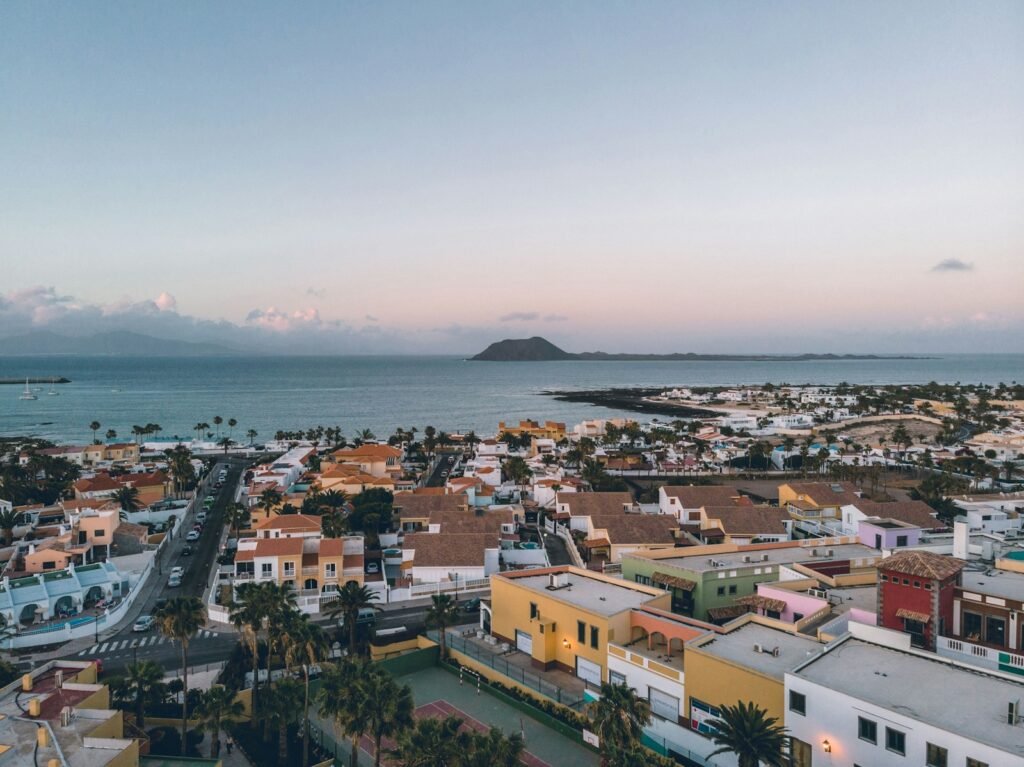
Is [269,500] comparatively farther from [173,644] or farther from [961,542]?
[961,542]

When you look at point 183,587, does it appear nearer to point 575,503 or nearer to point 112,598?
point 112,598

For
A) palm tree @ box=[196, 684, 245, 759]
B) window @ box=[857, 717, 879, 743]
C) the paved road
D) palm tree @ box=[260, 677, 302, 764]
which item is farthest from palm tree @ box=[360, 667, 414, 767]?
the paved road

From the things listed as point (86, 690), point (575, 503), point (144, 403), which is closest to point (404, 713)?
point (86, 690)

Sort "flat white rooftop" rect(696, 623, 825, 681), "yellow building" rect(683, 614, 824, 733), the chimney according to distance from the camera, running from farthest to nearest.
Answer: the chimney, "flat white rooftop" rect(696, 623, 825, 681), "yellow building" rect(683, 614, 824, 733)

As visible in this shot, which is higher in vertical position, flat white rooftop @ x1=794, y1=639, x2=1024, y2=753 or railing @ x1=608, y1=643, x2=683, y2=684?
flat white rooftop @ x1=794, y1=639, x2=1024, y2=753

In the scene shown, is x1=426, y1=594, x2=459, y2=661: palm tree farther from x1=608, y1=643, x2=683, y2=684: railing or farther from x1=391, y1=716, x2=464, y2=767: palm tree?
x1=391, y1=716, x2=464, y2=767: palm tree

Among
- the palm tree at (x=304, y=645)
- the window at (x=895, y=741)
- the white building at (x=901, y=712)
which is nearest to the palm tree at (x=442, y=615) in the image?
the palm tree at (x=304, y=645)

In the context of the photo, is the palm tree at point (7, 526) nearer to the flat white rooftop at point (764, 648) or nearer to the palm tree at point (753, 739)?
the flat white rooftop at point (764, 648)
